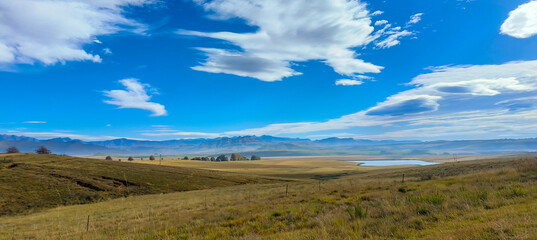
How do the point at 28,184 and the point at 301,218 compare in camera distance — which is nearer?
the point at 301,218

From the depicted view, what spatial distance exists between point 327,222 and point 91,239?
32.9ft

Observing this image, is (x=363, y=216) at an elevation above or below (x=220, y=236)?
above

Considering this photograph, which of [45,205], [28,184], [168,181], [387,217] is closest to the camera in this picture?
[387,217]

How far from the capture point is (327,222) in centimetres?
852

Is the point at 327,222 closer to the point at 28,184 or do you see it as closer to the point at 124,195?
the point at 124,195

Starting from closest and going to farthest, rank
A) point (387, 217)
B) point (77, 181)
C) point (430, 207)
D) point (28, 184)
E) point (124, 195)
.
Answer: point (387, 217) < point (430, 207) < point (28, 184) < point (124, 195) < point (77, 181)

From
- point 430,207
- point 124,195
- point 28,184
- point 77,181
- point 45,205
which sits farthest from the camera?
point 77,181

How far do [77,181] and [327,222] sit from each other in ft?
188

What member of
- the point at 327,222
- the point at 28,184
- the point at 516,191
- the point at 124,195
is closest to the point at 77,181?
the point at 28,184

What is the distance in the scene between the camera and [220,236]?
863 centimetres

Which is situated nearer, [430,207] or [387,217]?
[387,217]

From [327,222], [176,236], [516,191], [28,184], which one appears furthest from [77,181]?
[516,191]

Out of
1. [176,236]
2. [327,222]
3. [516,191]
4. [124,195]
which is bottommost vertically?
[124,195]

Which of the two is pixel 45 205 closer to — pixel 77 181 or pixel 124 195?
pixel 124 195
